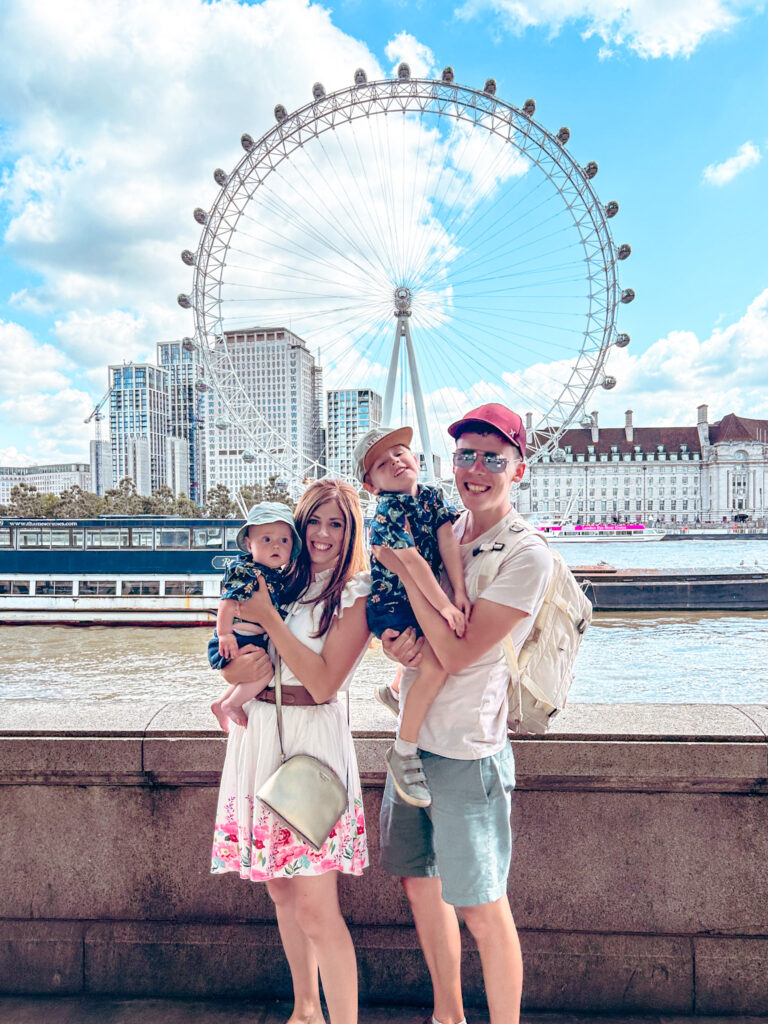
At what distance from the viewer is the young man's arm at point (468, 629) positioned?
224 cm

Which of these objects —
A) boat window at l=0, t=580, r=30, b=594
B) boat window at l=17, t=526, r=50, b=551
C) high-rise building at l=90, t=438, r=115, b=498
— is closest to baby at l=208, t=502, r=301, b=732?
boat window at l=0, t=580, r=30, b=594

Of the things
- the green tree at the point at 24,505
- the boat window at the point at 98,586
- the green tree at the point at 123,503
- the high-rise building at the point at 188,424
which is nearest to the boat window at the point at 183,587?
the boat window at the point at 98,586

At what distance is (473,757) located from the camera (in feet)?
7.59

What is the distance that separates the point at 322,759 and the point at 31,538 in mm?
26871

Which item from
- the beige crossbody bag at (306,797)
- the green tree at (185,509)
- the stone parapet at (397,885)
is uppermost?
the green tree at (185,509)

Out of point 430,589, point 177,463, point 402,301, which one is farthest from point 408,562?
point 177,463

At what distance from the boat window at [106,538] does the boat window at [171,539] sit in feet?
3.86

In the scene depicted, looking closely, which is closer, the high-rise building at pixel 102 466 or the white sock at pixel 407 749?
the white sock at pixel 407 749

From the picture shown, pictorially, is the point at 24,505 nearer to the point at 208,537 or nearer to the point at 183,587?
the point at 208,537

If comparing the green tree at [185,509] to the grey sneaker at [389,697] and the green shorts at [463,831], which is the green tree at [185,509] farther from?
the green shorts at [463,831]

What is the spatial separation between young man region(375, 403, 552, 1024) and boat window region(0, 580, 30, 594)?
2636cm

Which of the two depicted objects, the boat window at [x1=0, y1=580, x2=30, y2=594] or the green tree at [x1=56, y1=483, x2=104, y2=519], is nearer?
the boat window at [x1=0, y1=580, x2=30, y2=594]

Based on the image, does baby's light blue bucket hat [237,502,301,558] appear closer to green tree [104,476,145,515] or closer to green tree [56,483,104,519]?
green tree [56,483,104,519]

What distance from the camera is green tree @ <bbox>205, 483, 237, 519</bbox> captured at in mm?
91000
